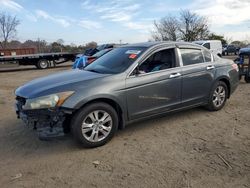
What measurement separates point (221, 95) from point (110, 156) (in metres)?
3.22

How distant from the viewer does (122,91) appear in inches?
174

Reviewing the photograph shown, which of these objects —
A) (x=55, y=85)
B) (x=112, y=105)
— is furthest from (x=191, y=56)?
(x=55, y=85)

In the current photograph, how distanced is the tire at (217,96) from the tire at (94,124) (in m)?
2.41

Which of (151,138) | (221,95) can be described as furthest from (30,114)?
(221,95)

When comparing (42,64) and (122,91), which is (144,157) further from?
(42,64)

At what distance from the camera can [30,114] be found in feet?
13.3

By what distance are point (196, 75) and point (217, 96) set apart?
2.99 feet

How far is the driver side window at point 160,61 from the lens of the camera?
493cm

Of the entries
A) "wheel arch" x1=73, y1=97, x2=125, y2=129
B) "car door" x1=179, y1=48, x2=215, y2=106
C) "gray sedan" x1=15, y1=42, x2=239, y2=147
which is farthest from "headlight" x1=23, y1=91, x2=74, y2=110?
"car door" x1=179, y1=48, x2=215, y2=106

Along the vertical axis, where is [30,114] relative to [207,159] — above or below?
above

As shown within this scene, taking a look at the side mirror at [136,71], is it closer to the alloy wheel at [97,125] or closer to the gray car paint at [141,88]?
the gray car paint at [141,88]

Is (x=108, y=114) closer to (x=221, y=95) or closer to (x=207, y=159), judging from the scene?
(x=207, y=159)

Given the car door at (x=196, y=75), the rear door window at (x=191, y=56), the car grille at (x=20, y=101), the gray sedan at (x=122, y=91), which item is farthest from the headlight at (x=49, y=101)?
the rear door window at (x=191, y=56)

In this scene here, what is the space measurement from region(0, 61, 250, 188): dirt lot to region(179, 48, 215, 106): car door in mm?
462
